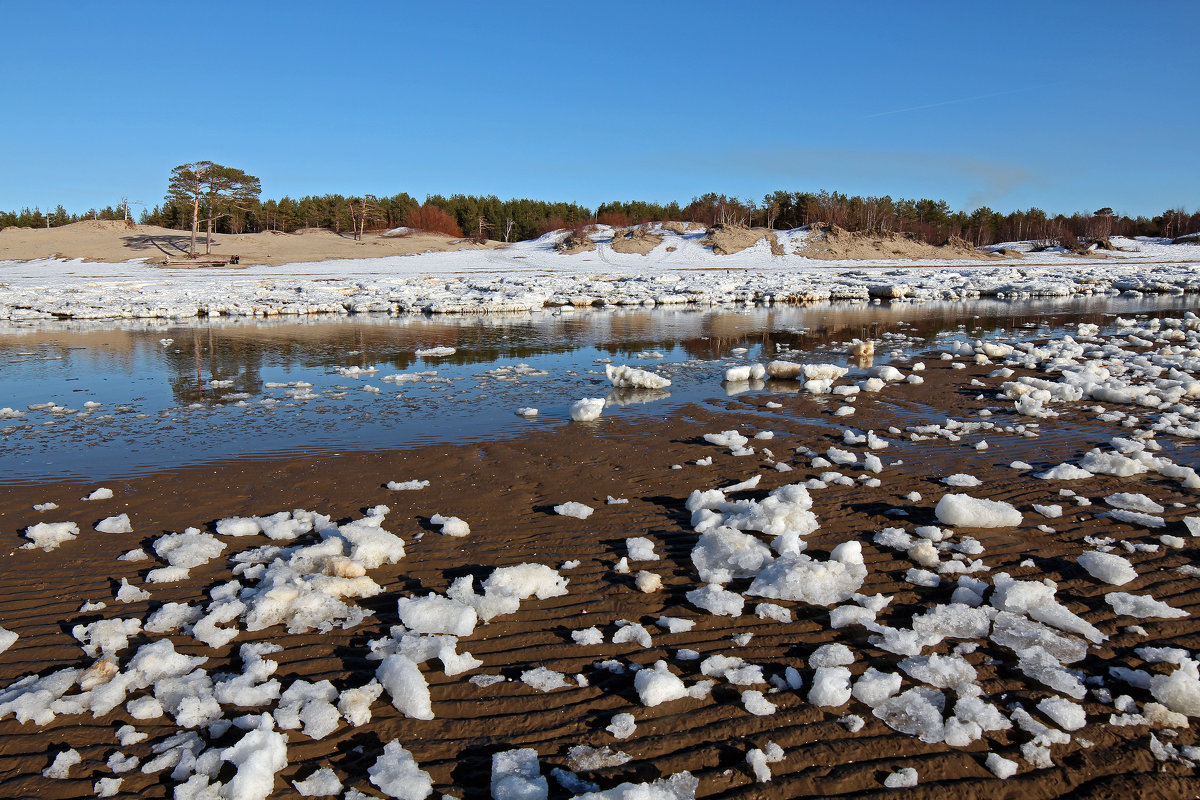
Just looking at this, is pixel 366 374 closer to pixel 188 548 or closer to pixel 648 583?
pixel 188 548

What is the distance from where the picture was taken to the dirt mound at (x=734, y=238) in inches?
2067

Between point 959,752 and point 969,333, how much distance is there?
16.6 metres

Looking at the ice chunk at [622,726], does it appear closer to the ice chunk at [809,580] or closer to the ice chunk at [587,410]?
the ice chunk at [809,580]

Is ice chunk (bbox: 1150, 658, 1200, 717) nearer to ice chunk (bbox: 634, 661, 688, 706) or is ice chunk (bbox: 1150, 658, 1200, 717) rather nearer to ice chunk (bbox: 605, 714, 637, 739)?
ice chunk (bbox: 634, 661, 688, 706)

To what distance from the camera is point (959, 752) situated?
9.45ft

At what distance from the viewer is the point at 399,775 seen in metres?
2.77

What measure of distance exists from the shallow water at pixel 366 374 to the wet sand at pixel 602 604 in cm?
110

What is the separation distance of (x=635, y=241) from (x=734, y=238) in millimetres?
7860

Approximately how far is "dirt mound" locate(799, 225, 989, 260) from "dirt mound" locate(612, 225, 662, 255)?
37.0 ft

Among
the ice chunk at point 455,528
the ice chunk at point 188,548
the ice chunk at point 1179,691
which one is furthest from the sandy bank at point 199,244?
the ice chunk at point 1179,691

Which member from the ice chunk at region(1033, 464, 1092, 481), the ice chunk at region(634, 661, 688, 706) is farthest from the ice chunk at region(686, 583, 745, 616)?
the ice chunk at region(1033, 464, 1092, 481)

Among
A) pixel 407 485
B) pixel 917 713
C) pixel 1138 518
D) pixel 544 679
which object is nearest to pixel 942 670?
pixel 917 713

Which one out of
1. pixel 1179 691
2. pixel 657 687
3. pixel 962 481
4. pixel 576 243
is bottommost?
pixel 657 687

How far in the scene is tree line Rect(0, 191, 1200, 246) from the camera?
64.3 meters
